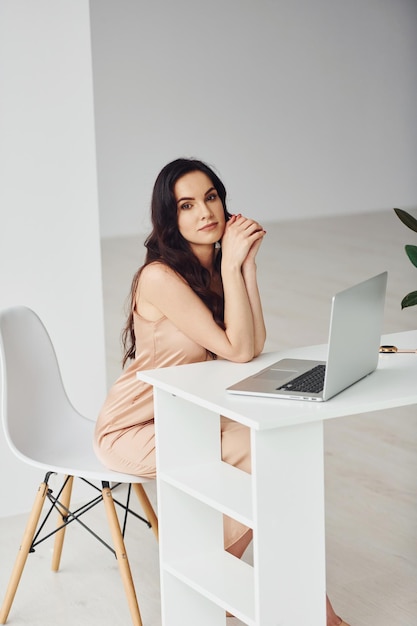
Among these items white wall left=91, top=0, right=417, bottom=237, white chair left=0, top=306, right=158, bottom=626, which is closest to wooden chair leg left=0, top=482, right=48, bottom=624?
white chair left=0, top=306, right=158, bottom=626

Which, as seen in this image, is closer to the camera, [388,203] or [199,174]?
[199,174]

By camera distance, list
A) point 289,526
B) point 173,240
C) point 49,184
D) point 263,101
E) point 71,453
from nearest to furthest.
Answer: point 289,526, point 173,240, point 71,453, point 49,184, point 263,101

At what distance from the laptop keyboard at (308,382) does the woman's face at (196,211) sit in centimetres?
52

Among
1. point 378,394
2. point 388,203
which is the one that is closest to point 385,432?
point 378,394

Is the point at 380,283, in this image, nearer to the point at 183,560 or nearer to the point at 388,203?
the point at 183,560

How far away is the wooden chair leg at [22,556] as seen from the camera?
8.89ft

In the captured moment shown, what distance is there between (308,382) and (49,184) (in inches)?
61.3

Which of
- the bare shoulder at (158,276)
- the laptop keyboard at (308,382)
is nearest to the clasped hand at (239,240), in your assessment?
the bare shoulder at (158,276)

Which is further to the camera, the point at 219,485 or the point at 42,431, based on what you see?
the point at 42,431

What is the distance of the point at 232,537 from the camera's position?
2455 millimetres

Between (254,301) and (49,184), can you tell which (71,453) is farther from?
(49,184)

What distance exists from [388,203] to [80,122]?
904cm

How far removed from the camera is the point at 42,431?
289cm

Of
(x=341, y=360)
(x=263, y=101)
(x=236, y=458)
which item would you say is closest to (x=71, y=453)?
(x=236, y=458)
